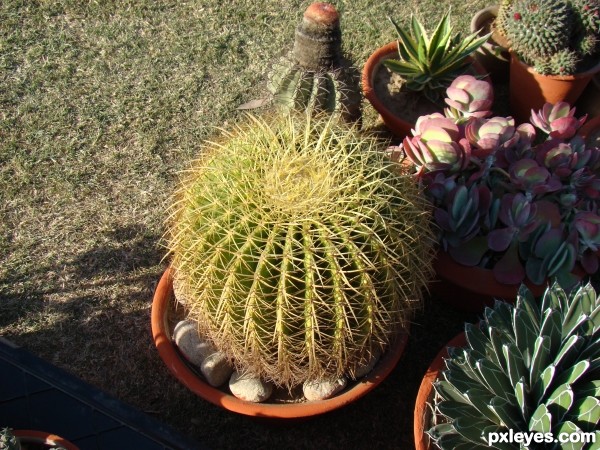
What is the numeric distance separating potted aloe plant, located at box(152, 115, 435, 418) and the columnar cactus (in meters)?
0.66

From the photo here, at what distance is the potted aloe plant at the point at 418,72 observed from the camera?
9.70 feet

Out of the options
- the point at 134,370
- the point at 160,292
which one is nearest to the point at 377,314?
the point at 160,292

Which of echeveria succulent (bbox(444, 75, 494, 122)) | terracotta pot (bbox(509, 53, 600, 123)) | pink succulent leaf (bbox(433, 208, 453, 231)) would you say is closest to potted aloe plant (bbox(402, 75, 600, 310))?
pink succulent leaf (bbox(433, 208, 453, 231))

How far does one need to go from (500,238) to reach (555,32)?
1.32 m

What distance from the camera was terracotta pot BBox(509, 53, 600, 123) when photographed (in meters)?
3.07

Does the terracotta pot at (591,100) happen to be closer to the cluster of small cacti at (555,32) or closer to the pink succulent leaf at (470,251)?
the cluster of small cacti at (555,32)

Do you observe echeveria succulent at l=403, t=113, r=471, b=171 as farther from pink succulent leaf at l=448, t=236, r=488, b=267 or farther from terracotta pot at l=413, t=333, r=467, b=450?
terracotta pot at l=413, t=333, r=467, b=450

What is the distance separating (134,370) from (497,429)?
1.39 metres

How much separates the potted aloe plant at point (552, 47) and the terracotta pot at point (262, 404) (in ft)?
5.74

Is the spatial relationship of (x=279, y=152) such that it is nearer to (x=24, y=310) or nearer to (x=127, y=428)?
(x=127, y=428)

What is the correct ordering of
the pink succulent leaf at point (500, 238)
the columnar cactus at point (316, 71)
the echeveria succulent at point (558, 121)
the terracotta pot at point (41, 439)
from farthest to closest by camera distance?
the echeveria succulent at point (558, 121), the columnar cactus at point (316, 71), the pink succulent leaf at point (500, 238), the terracotta pot at point (41, 439)

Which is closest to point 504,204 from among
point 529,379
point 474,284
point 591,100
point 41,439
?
point 474,284


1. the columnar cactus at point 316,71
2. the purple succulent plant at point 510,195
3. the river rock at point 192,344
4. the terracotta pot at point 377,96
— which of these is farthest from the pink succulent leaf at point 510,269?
the river rock at point 192,344

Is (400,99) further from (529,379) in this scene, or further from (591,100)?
(529,379)
